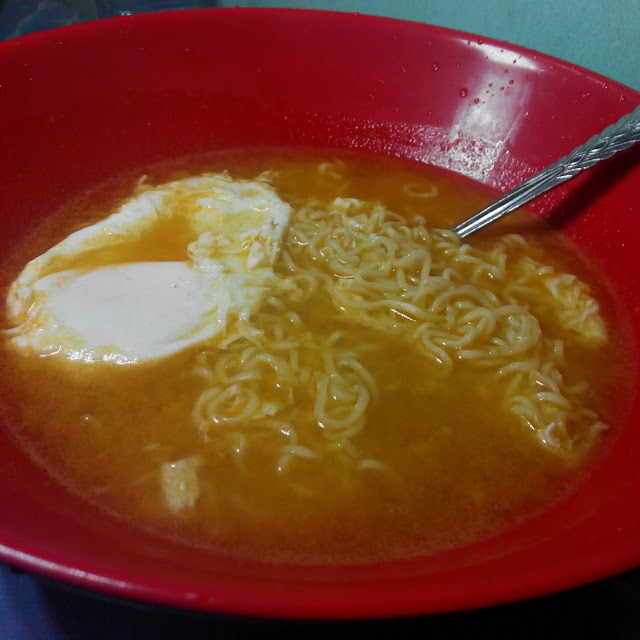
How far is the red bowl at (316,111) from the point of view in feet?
8.01

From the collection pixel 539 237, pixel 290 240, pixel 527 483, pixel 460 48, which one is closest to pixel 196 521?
pixel 527 483

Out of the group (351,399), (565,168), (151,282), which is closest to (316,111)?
(565,168)

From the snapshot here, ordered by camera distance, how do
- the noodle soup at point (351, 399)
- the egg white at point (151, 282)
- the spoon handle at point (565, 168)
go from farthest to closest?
the spoon handle at point (565, 168)
the egg white at point (151, 282)
the noodle soup at point (351, 399)

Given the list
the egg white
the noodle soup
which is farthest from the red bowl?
the egg white

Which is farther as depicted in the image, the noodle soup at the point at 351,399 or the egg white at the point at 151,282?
the egg white at the point at 151,282

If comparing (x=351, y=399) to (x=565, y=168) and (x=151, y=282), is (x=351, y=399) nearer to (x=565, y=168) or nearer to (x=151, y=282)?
(x=151, y=282)

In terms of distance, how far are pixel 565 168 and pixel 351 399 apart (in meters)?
1.49

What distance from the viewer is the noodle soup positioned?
1687 mm

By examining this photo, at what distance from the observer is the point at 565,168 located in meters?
2.58

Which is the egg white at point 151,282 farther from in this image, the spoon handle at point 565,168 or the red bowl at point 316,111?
the spoon handle at point 565,168

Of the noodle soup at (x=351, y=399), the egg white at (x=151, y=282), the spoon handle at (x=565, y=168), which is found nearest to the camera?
the noodle soup at (x=351, y=399)

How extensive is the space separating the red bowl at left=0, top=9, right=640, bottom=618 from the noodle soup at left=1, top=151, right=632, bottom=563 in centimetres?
10

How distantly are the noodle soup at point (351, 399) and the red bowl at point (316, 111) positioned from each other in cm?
10

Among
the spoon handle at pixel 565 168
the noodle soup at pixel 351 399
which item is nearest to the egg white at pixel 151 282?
the noodle soup at pixel 351 399
